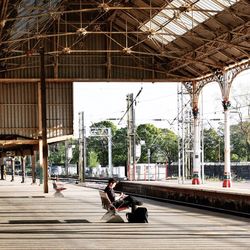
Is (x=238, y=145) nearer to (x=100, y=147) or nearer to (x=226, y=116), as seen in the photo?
(x=100, y=147)

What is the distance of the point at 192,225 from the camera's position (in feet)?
61.0

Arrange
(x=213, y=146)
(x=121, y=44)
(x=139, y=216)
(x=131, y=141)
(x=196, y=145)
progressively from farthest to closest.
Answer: (x=213, y=146) → (x=131, y=141) → (x=196, y=145) → (x=121, y=44) → (x=139, y=216)

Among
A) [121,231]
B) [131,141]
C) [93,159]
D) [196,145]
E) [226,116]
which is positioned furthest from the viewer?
[93,159]

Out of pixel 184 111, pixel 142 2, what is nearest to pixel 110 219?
pixel 142 2

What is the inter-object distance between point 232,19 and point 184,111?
17.5 metres

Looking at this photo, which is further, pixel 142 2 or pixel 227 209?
pixel 142 2

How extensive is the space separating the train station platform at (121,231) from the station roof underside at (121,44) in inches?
647

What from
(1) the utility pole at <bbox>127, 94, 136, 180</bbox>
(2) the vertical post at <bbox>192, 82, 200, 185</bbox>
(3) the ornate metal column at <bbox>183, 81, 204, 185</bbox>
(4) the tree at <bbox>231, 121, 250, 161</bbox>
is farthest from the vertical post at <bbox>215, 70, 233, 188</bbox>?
(4) the tree at <bbox>231, 121, 250, 161</bbox>

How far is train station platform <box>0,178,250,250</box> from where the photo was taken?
14070 millimetres

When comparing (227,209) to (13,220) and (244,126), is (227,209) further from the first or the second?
(244,126)

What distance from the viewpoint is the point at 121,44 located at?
155ft

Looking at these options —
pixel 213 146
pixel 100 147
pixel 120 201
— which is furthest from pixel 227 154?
pixel 100 147

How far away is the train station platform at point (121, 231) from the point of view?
14070 mm

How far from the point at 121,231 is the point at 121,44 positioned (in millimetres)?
31355
